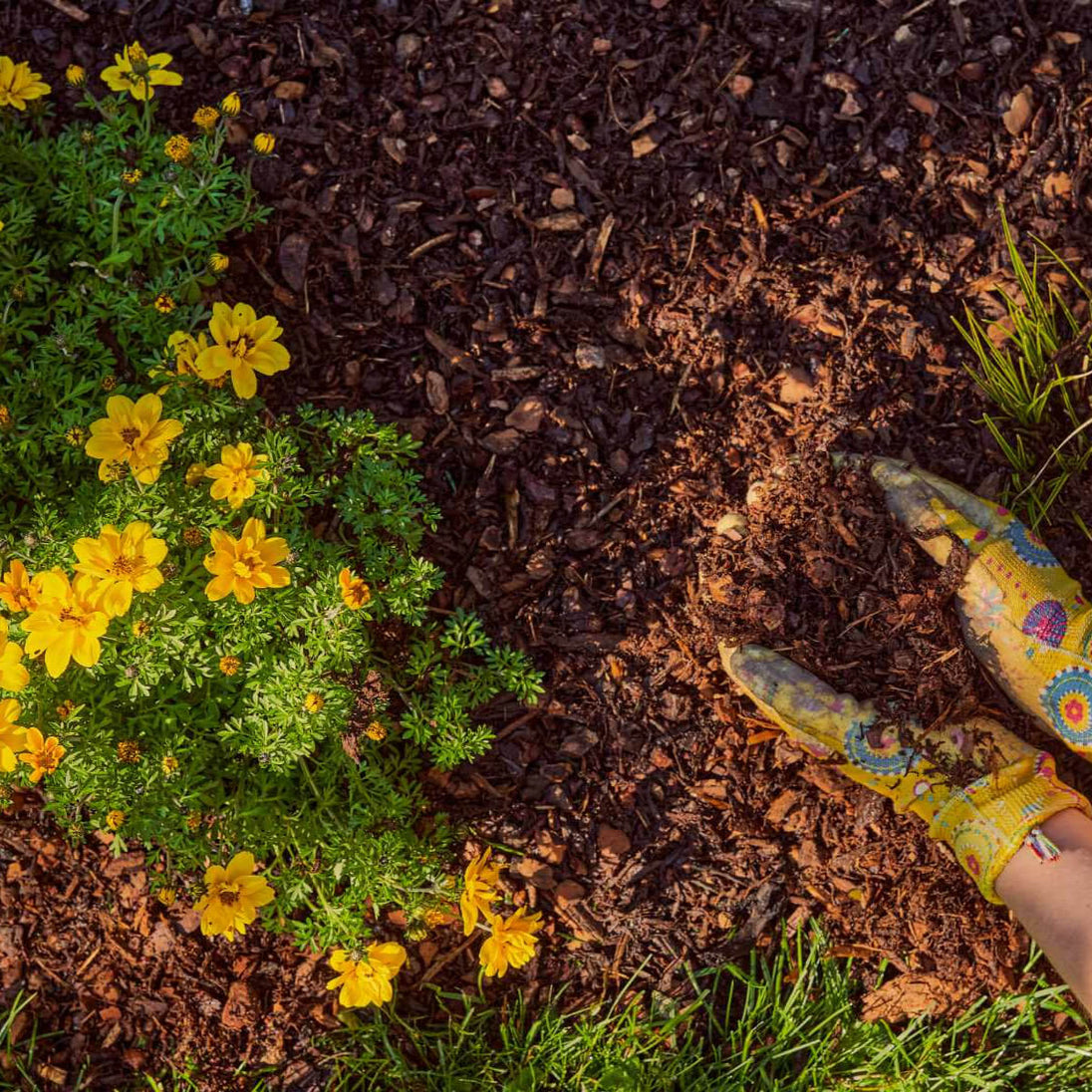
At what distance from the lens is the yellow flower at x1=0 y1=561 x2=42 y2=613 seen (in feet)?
6.73

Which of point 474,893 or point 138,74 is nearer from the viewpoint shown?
point 474,893

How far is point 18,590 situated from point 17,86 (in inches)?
51.7

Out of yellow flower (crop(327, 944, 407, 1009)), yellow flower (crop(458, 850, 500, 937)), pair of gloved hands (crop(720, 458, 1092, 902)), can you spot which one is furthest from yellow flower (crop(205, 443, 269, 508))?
pair of gloved hands (crop(720, 458, 1092, 902))

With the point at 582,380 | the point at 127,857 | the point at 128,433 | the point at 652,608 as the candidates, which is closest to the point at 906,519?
the point at 652,608

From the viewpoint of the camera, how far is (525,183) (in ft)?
10.2

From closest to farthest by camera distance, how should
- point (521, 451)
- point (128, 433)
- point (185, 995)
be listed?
point (128, 433) → point (185, 995) → point (521, 451)

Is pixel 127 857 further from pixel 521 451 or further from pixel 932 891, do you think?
pixel 932 891

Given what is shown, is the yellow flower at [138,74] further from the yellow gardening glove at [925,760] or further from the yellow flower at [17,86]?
the yellow gardening glove at [925,760]

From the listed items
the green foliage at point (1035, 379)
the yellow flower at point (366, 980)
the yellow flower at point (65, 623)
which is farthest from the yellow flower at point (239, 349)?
the green foliage at point (1035, 379)

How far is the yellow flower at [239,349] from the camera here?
2.20 m

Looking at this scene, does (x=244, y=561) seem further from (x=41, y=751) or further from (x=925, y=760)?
(x=925, y=760)

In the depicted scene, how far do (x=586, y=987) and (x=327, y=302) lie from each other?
2.07 metres

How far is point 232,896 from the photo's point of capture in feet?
7.41

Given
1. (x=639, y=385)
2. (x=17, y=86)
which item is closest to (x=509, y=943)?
(x=639, y=385)
